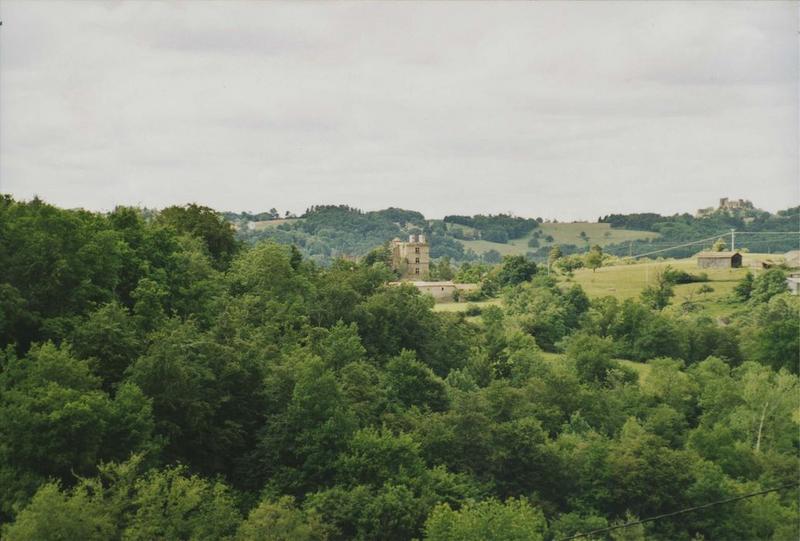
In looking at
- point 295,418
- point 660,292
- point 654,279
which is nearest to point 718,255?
point 654,279

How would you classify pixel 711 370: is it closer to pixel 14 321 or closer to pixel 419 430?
pixel 419 430

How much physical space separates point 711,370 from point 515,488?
109 feet

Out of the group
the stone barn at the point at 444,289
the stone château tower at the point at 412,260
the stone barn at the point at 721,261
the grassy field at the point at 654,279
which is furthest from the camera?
the stone château tower at the point at 412,260

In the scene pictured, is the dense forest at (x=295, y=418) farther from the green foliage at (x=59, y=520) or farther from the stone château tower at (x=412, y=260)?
the stone château tower at (x=412, y=260)

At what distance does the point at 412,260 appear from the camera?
137 meters

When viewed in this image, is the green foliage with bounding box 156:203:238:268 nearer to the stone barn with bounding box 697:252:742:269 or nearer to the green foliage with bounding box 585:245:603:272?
the stone barn with bounding box 697:252:742:269

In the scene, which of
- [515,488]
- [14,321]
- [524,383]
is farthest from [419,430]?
[524,383]

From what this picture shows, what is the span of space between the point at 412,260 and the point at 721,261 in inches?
1429

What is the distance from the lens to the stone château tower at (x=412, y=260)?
133 metres

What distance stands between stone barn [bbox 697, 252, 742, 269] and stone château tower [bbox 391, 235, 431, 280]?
30.9 meters

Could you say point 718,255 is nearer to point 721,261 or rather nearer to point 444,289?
point 721,261

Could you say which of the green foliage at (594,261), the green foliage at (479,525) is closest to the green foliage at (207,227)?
the green foliage at (479,525)

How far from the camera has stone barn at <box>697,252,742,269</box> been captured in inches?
4702

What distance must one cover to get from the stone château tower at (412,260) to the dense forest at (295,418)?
2702 inches
